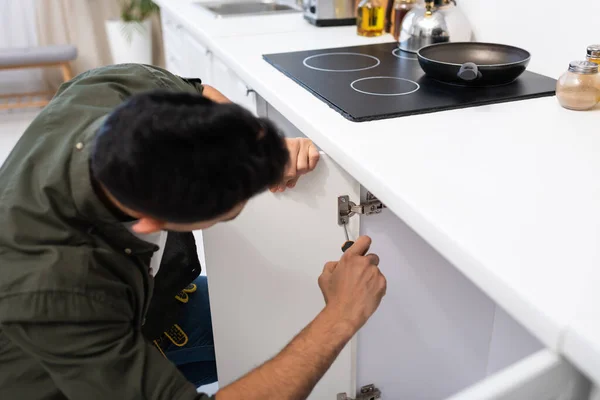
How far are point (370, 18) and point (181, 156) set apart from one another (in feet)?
4.24

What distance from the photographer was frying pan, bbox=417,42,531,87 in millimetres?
1177

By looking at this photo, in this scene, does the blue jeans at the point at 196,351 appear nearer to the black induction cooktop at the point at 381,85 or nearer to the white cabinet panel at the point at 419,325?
the white cabinet panel at the point at 419,325

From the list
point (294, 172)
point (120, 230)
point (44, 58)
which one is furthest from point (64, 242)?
point (44, 58)

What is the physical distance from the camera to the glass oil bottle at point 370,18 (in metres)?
1.72

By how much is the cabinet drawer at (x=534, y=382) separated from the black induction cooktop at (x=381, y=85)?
0.58 meters

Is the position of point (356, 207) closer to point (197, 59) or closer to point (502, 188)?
point (502, 188)

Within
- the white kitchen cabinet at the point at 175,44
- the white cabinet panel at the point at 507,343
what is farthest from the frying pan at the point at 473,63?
the white kitchen cabinet at the point at 175,44

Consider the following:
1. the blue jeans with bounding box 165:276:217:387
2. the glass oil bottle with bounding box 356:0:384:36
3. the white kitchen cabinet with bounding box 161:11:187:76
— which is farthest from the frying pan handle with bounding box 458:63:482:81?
the white kitchen cabinet with bounding box 161:11:187:76

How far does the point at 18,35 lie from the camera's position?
372 cm

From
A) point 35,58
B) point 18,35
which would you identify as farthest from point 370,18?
point 18,35

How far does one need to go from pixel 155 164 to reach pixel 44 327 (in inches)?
9.5

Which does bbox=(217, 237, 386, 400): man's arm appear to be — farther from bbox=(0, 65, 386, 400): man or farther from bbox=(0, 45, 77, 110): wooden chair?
bbox=(0, 45, 77, 110): wooden chair

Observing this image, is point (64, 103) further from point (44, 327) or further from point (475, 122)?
point (475, 122)

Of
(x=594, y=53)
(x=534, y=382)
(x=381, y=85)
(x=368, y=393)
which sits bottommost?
(x=368, y=393)
